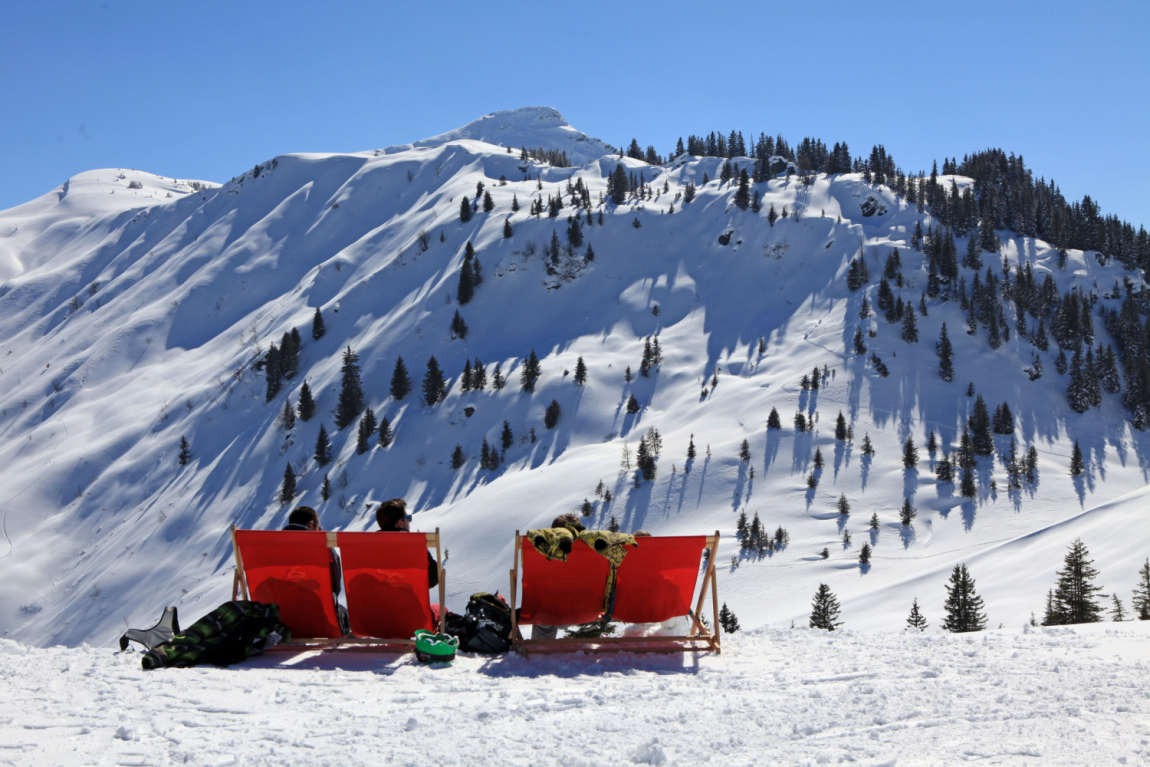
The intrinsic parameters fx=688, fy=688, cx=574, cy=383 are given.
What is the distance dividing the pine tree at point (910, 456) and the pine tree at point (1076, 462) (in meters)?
10.3

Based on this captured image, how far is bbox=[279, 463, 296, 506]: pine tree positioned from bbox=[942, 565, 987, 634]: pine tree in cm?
4927

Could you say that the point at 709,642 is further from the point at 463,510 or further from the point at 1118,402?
the point at 1118,402

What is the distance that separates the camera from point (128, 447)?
228 ft

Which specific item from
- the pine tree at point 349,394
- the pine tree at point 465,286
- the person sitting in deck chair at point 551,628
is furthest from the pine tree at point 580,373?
the person sitting in deck chair at point 551,628

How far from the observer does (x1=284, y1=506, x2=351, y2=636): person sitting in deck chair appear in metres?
7.58

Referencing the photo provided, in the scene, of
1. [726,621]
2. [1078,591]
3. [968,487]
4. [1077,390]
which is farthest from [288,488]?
[1077,390]

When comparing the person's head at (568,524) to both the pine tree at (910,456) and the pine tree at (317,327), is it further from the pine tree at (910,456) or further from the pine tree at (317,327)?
the pine tree at (317,327)

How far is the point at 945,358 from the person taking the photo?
196ft

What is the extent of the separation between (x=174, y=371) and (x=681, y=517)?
65.4m

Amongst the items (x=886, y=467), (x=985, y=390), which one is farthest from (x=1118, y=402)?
(x=886, y=467)

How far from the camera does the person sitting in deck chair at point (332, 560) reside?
298 inches

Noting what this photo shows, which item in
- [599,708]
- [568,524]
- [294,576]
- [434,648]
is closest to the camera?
[599,708]

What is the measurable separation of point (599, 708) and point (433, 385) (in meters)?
61.4

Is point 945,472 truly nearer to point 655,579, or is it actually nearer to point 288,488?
point 655,579
